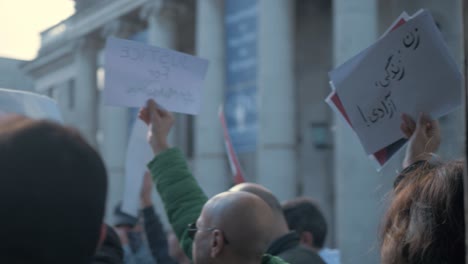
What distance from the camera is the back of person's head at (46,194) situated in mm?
1345

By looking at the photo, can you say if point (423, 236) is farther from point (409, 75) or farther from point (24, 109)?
point (24, 109)

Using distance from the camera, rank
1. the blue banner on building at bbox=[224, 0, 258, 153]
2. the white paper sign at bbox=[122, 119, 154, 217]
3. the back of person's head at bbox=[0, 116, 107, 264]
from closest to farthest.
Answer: the back of person's head at bbox=[0, 116, 107, 264] < the white paper sign at bbox=[122, 119, 154, 217] < the blue banner on building at bbox=[224, 0, 258, 153]

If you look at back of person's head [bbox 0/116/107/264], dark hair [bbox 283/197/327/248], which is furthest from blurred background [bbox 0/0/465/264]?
back of person's head [bbox 0/116/107/264]

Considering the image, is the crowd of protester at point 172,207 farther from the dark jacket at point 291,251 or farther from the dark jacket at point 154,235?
the dark jacket at point 154,235

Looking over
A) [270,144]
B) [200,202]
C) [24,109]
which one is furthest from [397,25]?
[270,144]

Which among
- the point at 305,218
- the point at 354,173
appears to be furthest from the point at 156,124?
the point at 354,173

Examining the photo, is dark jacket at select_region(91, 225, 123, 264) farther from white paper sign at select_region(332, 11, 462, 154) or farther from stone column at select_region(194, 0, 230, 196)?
stone column at select_region(194, 0, 230, 196)

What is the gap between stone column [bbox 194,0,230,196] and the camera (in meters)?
23.5

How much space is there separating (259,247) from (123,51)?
1.41m

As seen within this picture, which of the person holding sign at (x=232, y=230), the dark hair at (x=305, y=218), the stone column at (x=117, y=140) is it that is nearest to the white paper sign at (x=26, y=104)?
the person holding sign at (x=232, y=230)

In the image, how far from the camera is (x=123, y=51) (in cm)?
363

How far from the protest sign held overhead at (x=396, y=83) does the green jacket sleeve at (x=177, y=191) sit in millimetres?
913

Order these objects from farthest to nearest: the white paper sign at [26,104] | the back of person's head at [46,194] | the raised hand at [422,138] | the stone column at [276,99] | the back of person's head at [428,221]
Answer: the stone column at [276,99] → the raised hand at [422,138] → the white paper sign at [26,104] → the back of person's head at [428,221] → the back of person's head at [46,194]

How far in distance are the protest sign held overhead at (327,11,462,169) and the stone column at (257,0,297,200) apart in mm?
17124
